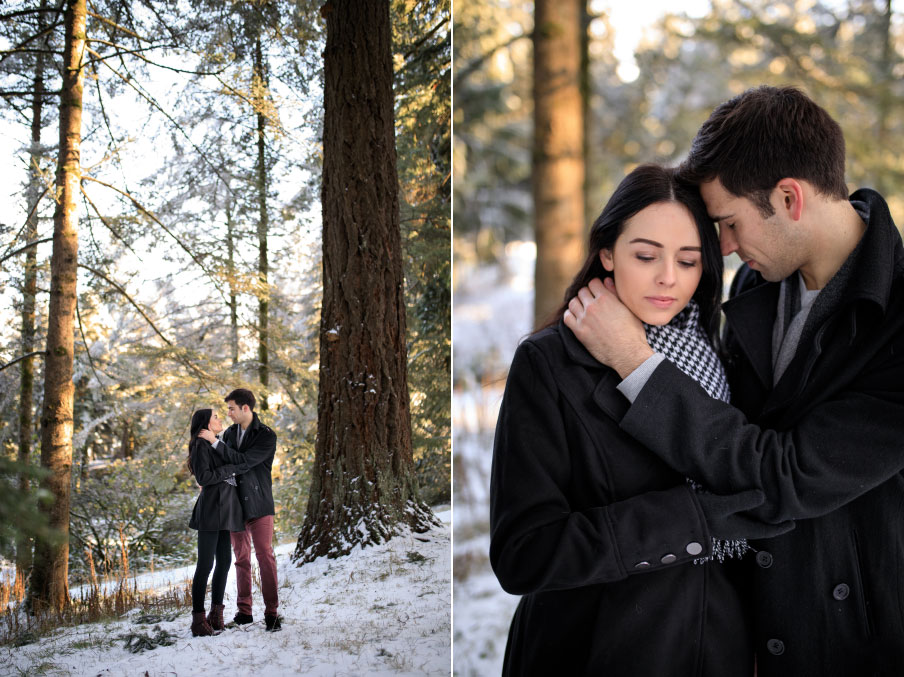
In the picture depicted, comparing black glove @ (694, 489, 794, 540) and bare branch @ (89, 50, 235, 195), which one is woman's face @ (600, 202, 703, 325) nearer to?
black glove @ (694, 489, 794, 540)

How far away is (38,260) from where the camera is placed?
1.84 metres

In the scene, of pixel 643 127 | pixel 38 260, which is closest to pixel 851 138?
pixel 643 127

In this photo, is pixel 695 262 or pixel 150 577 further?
pixel 150 577

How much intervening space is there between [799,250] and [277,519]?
5.17 feet

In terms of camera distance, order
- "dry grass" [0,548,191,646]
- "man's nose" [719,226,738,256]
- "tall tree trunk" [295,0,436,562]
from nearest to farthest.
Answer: "man's nose" [719,226,738,256] < "dry grass" [0,548,191,646] < "tall tree trunk" [295,0,436,562]

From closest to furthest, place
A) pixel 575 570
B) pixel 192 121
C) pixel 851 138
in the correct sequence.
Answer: pixel 575 570 < pixel 192 121 < pixel 851 138

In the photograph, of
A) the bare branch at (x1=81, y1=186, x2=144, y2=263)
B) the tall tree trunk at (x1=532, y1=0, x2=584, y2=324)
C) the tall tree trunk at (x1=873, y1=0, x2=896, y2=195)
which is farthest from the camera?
the tall tree trunk at (x1=873, y1=0, x2=896, y2=195)

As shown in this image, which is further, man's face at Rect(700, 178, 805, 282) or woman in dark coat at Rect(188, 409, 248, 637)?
woman in dark coat at Rect(188, 409, 248, 637)

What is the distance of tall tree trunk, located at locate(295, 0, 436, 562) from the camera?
7.61 feet

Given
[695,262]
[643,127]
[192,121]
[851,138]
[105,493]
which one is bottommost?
[105,493]

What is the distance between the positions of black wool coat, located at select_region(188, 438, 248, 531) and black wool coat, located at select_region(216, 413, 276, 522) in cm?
2

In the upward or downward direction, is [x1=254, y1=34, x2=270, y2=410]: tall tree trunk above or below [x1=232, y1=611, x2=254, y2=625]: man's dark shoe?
above

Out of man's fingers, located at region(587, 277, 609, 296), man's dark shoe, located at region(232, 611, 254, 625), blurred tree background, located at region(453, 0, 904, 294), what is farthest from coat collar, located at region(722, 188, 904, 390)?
blurred tree background, located at region(453, 0, 904, 294)

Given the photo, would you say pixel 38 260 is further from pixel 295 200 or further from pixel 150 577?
pixel 150 577
